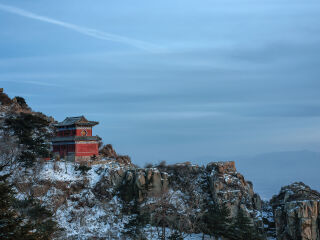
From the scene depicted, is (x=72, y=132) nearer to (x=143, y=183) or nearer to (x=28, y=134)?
(x=28, y=134)

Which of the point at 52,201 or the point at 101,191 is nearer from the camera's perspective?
the point at 52,201

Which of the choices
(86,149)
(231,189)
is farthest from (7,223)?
(86,149)

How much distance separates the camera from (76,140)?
64062 mm

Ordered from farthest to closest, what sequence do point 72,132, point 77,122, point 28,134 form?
point 72,132, point 77,122, point 28,134

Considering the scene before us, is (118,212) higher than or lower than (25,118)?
Result: lower

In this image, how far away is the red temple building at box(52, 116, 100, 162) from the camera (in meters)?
64.2

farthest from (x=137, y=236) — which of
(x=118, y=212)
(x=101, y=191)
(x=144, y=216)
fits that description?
(x=101, y=191)

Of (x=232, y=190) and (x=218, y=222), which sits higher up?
(x=232, y=190)

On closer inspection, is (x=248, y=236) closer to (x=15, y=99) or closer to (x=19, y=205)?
(x=19, y=205)

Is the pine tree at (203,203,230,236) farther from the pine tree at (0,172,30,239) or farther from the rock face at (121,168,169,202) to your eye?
the pine tree at (0,172,30,239)

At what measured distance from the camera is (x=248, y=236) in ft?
148

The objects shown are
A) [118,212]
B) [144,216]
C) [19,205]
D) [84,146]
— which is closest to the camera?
[19,205]

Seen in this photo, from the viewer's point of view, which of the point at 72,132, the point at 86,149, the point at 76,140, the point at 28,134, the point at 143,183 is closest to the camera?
the point at 143,183

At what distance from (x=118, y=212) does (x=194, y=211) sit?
11.8 metres
